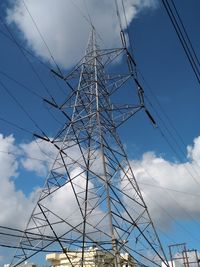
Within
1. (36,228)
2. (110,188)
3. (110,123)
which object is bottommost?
(36,228)

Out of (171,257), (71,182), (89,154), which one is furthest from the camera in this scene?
(171,257)

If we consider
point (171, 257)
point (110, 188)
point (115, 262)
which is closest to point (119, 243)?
point (115, 262)

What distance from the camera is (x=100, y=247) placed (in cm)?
2209

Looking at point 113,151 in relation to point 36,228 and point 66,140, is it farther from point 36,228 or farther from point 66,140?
point 36,228

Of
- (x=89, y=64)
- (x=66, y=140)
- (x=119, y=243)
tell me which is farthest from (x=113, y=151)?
(x=89, y=64)

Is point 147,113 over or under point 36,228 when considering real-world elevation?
over

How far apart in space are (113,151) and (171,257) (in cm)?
3710

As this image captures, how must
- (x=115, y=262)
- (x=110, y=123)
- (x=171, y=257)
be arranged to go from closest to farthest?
(x=115, y=262) → (x=110, y=123) → (x=171, y=257)

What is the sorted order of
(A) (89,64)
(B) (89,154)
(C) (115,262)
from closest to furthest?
(C) (115,262), (B) (89,154), (A) (89,64)

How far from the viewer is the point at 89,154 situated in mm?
25516

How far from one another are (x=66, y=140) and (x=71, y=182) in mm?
Result: 3778

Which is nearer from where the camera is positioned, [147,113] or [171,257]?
[147,113]

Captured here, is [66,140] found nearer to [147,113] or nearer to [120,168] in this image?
[120,168]

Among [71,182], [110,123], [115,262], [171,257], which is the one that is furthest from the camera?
[171,257]
